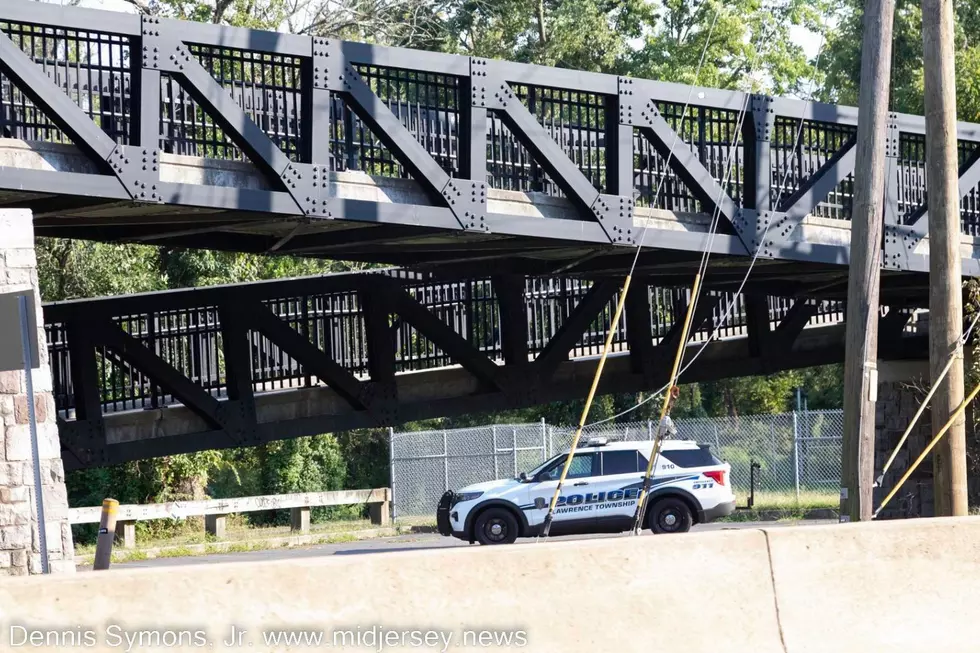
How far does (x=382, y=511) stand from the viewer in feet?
103

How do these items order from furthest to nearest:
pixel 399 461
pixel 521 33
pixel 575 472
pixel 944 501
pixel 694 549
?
pixel 521 33 < pixel 399 461 < pixel 575 472 < pixel 944 501 < pixel 694 549

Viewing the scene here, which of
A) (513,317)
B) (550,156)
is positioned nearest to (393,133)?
(550,156)

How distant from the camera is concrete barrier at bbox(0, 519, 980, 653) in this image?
607 centimetres

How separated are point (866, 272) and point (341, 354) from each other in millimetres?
7912

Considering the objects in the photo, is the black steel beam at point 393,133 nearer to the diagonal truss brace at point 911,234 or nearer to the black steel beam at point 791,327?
the diagonal truss brace at point 911,234

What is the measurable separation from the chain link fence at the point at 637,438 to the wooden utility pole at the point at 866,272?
55.1ft

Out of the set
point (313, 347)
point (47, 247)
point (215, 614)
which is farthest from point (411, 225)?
point (47, 247)

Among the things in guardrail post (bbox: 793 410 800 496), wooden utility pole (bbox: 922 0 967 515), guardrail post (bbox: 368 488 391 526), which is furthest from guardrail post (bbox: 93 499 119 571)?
guardrail post (bbox: 793 410 800 496)

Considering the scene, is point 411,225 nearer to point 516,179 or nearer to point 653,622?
point 516,179

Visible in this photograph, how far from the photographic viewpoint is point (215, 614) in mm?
6246

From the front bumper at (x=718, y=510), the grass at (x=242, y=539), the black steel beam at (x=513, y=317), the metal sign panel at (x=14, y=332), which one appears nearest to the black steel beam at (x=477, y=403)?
the black steel beam at (x=513, y=317)

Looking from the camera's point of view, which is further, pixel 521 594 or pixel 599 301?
pixel 599 301

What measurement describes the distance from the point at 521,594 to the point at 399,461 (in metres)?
26.7

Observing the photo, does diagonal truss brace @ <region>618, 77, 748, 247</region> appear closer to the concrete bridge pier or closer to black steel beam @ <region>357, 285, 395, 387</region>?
black steel beam @ <region>357, 285, 395, 387</region>
